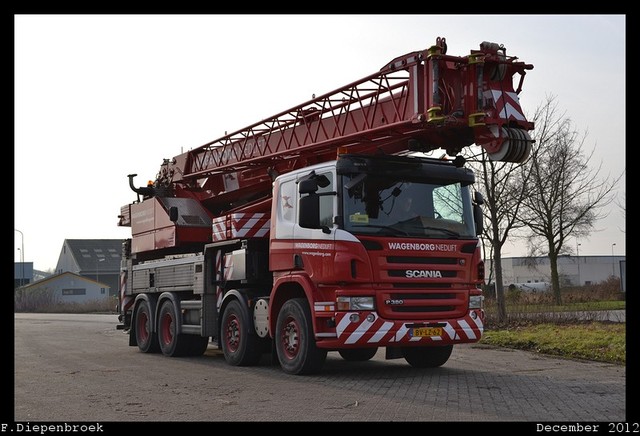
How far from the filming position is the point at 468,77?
10891mm

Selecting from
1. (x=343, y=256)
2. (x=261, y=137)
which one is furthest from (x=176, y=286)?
(x=343, y=256)

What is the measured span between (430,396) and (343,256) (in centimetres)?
233

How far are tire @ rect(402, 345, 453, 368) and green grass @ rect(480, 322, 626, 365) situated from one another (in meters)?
2.66

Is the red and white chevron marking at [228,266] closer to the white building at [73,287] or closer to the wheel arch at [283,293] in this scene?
the wheel arch at [283,293]

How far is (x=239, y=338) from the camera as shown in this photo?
13219mm

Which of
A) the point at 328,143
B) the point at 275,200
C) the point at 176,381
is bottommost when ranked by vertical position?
the point at 176,381

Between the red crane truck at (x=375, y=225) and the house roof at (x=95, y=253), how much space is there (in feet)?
269

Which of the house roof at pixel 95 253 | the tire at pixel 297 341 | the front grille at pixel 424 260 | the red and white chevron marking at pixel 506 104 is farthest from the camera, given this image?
the house roof at pixel 95 253

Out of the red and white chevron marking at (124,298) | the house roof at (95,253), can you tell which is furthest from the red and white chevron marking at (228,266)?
the house roof at (95,253)

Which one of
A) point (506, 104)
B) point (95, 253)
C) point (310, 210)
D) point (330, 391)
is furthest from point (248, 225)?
point (95, 253)

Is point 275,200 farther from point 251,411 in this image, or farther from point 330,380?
point 251,411

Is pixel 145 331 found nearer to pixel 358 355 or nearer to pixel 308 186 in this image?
pixel 358 355

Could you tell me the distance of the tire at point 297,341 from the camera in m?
11.3

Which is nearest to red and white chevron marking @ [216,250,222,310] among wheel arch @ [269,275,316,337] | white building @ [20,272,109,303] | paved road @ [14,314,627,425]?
paved road @ [14,314,627,425]
